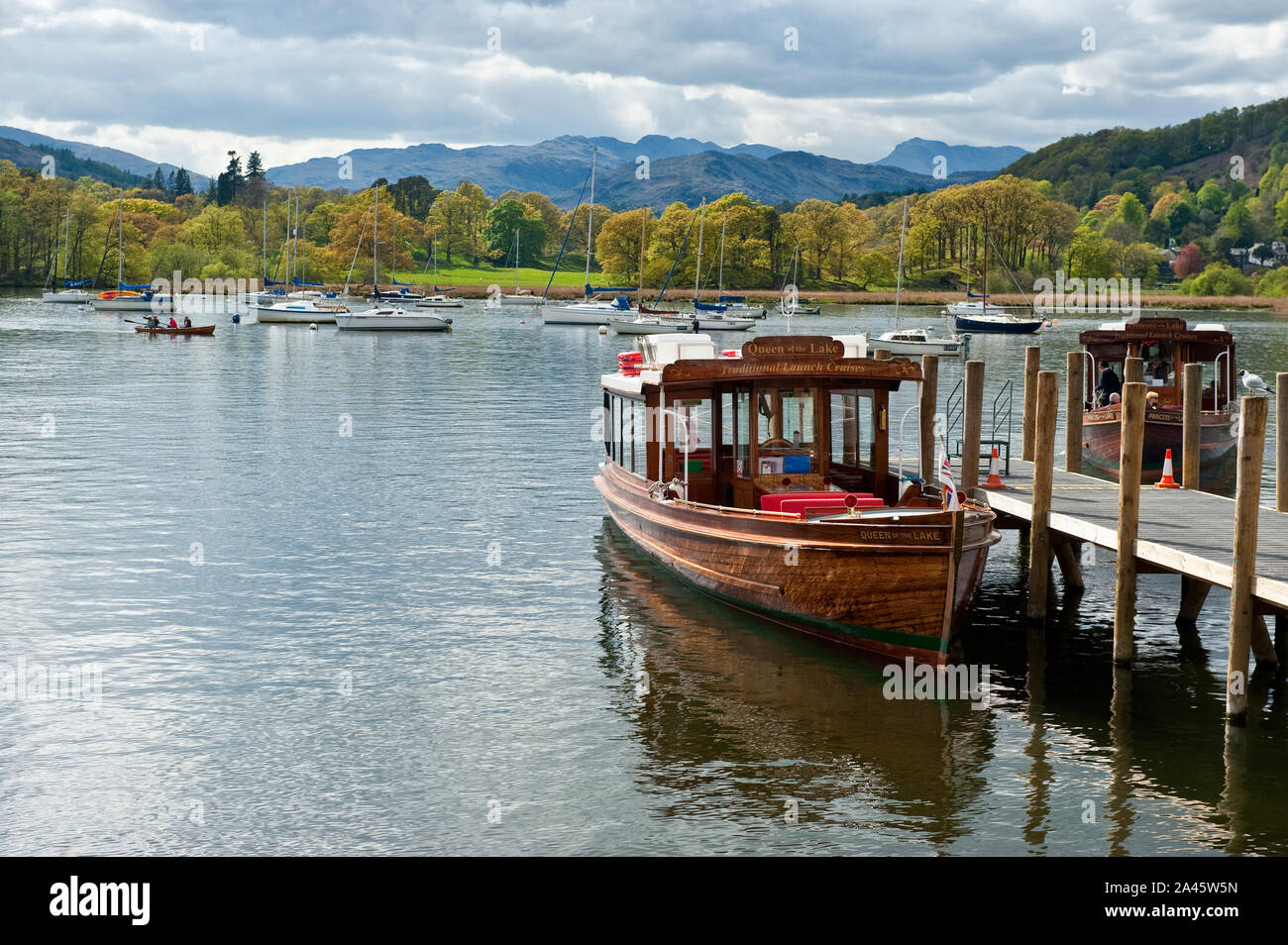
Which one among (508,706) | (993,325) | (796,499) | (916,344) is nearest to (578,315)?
(993,325)

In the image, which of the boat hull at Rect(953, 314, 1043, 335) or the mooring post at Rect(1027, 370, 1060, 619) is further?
the boat hull at Rect(953, 314, 1043, 335)

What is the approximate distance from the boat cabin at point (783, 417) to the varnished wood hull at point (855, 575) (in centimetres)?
131

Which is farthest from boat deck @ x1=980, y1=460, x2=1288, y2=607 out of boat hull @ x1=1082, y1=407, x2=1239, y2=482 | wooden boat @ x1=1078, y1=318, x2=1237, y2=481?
wooden boat @ x1=1078, y1=318, x2=1237, y2=481

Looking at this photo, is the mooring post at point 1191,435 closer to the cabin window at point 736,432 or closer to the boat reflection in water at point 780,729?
the cabin window at point 736,432

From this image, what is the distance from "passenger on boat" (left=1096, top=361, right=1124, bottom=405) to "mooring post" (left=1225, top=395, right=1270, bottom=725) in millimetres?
24241

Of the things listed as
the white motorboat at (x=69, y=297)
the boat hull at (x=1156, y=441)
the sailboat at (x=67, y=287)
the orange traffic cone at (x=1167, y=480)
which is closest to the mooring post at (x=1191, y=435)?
the orange traffic cone at (x=1167, y=480)

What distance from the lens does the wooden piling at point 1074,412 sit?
27219 millimetres

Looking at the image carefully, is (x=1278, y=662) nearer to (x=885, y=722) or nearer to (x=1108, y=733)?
(x=1108, y=733)

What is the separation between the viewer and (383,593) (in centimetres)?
2431

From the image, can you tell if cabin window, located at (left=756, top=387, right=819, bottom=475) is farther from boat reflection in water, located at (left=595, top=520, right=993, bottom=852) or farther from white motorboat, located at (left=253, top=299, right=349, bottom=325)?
white motorboat, located at (left=253, top=299, right=349, bottom=325)

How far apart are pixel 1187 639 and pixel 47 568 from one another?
67.2ft

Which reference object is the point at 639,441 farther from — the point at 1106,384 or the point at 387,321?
the point at 387,321

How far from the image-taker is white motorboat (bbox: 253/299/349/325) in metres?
122
